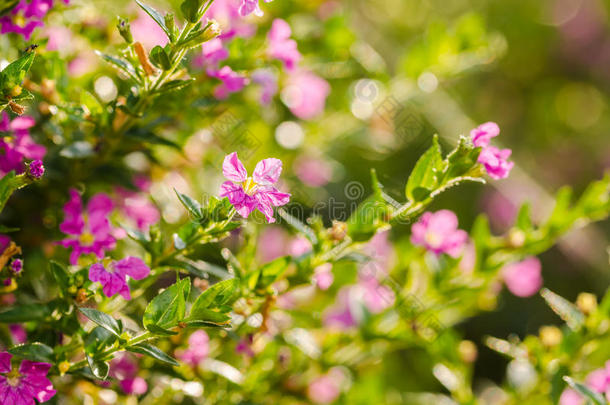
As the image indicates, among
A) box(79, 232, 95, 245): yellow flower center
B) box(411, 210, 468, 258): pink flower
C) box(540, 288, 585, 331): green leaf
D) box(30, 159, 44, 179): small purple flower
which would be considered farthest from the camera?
box(411, 210, 468, 258): pink flower

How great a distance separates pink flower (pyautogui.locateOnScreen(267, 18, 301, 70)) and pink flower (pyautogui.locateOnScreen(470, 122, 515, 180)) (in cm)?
44

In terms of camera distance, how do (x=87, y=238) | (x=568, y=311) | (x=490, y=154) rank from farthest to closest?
(x=568, y=311) < (x=87, y=238) < (x=490, y=154)

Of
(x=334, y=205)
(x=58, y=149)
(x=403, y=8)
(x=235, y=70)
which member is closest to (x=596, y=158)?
(x=403, y=8)

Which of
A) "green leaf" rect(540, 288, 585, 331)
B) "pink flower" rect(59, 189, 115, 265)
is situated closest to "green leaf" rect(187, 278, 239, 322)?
"pink flower" rect(59, 189, 115, 265)

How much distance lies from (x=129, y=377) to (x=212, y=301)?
0.29m

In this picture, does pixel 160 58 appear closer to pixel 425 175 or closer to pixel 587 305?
pixel 425 175

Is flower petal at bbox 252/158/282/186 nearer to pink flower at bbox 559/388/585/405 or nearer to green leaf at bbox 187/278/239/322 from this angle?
green leaf at bbox 187/278/239/322

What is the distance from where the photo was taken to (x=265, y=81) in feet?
3.81

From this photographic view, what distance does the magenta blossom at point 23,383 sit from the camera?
0.79 meters

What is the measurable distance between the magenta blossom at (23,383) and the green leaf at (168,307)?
0.17m

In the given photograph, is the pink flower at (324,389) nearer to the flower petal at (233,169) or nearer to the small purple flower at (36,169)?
the flower petal at (233,169)

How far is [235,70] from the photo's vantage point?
3.54ft

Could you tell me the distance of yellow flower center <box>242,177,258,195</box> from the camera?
81cm

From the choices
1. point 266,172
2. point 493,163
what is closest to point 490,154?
point 493,163
